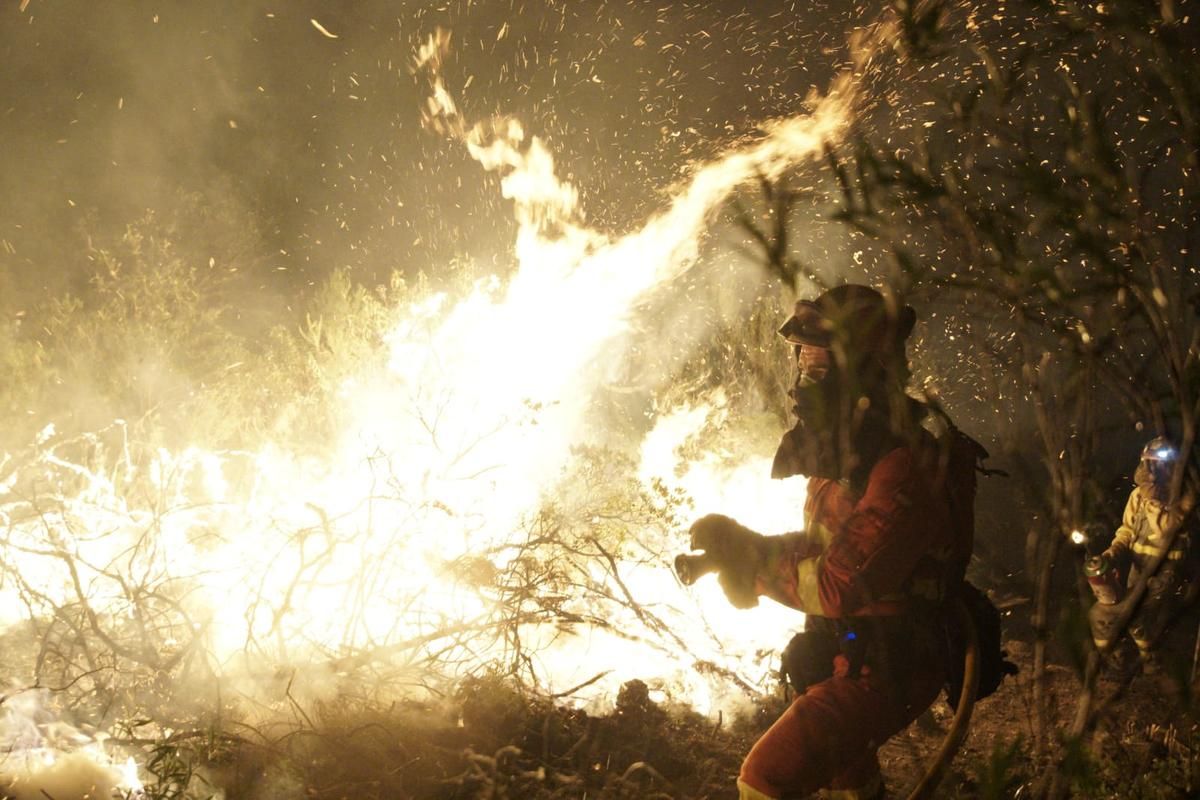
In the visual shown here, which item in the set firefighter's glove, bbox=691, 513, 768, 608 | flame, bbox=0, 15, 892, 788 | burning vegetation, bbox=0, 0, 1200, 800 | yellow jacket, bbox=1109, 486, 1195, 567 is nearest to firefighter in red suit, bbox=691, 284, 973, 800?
firefighter's glove, bbox=691, 513, 768, 608

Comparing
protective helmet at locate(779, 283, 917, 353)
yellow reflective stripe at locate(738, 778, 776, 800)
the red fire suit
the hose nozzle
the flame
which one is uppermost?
the flame

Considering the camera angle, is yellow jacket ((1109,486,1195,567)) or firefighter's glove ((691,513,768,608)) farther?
yellow jacket ((1109,486,1195,567))

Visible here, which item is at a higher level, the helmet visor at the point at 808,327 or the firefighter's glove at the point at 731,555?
the helmet visor at the point at 808,327

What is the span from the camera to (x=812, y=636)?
2777mm

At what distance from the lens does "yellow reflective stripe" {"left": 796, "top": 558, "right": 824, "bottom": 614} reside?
257 centimetres

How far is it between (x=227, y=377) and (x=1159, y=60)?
1682 cm

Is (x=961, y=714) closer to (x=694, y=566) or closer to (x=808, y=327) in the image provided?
(x=694, y=566)

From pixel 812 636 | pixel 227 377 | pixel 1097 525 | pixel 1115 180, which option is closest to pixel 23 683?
pixel 812 636

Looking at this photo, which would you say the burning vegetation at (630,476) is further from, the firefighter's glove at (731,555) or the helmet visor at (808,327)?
the firefighter's glove at (731,555)

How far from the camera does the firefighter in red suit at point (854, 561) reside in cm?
249

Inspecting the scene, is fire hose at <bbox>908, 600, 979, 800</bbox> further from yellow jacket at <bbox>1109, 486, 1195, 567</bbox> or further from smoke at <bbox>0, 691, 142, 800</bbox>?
yellow jacket at <bbox>1109, 486, 1195, 567</bbox>

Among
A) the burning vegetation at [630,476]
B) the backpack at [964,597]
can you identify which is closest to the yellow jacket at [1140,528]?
the burning vegetation at [630,476]

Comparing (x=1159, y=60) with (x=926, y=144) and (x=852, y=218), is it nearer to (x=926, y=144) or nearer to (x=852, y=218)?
(x=926, y=144)

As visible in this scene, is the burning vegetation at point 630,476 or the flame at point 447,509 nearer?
the burning vegetation at point 630,476
